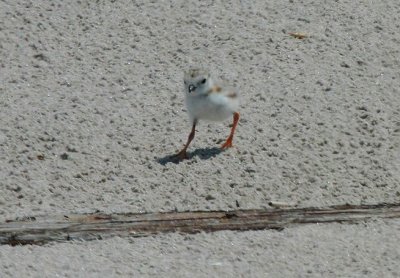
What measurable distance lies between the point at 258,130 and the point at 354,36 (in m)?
1.69

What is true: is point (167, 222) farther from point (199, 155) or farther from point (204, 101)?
point (204, 101)

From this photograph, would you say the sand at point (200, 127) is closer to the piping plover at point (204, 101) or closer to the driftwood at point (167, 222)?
the driftwood at point (167, 222)

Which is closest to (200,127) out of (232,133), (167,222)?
(232,133)

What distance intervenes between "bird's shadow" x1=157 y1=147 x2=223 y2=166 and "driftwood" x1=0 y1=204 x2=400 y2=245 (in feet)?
2.06

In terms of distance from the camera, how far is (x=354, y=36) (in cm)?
852

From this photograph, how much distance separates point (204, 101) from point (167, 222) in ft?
3.43

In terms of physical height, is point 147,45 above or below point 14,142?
above

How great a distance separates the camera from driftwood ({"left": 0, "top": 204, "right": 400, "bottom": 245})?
611cm

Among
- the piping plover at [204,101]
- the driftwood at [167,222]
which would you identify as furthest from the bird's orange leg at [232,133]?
the driftwood at [167,222]

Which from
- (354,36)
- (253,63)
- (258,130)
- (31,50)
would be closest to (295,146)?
(258,130)

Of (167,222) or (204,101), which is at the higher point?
(204,101)

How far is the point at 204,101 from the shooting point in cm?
697

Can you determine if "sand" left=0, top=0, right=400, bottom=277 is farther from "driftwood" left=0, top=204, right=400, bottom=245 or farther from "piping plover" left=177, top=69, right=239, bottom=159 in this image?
"piping plover" left=177, top=69, right=239, bottom=159

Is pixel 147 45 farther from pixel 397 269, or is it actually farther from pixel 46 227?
pixel 397 269
